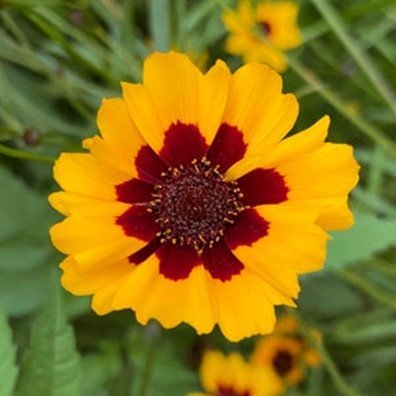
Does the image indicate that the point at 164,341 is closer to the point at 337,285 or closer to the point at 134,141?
the point at 337,285

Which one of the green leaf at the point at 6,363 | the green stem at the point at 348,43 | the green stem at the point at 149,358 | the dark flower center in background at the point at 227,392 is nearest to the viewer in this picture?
the green leaf at the point at 6,363

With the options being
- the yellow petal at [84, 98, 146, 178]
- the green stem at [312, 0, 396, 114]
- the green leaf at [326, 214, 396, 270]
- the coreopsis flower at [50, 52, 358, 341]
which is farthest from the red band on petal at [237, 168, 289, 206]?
the green stem at [312, 0, 396, 114]

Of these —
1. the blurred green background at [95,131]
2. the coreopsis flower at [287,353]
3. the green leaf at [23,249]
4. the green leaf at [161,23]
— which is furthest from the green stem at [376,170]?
the green leaf at [23,249]

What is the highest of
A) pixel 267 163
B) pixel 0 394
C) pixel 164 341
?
pixel 164 341

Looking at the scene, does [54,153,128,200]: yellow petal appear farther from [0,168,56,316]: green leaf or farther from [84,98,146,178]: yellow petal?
[0,168,56,316]: green leaf

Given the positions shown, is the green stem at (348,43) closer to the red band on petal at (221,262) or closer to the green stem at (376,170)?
the green stem at (376,170)

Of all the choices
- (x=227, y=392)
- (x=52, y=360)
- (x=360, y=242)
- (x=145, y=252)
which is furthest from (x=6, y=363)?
(x=227, y=392)

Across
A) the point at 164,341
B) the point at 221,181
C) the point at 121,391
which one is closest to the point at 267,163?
the point at 221,181
